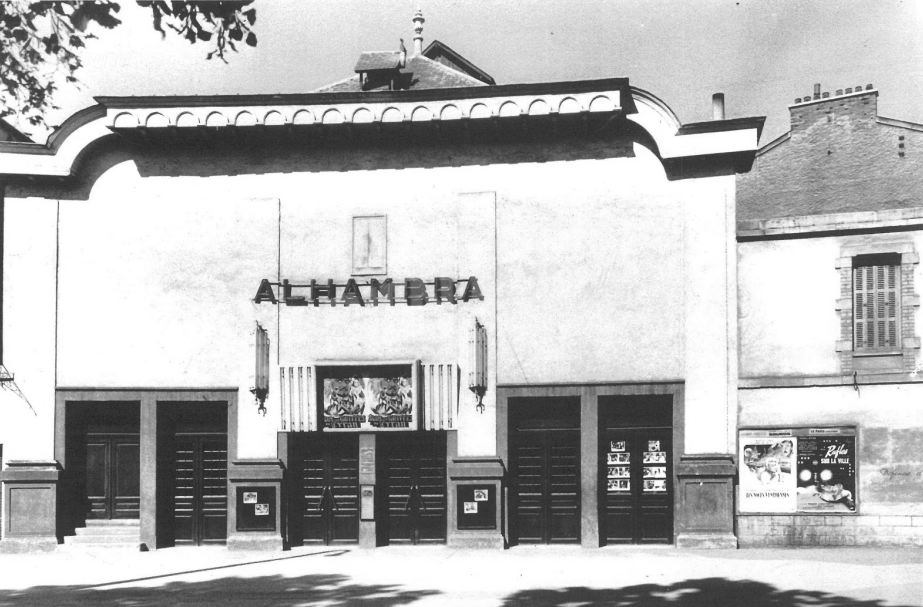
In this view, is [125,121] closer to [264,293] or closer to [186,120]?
[186,120]

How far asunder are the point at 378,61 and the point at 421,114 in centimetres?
266

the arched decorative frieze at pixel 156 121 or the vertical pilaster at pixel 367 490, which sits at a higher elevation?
the arched decorative frieze at pixel 156 121

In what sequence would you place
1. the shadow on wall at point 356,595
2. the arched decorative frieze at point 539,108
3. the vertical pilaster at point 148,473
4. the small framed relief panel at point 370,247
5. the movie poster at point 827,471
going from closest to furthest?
the shadow on wall at point 356,595, the movie poster at point 827,471, the arched decorative frieze at point 539,108, the vertical pilaster at point 148,473, the small framed relief panel at point 370,247

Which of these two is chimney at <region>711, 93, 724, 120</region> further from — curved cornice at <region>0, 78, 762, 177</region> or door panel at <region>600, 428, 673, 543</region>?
door panel at <region>600, 428, 673, 543</region>

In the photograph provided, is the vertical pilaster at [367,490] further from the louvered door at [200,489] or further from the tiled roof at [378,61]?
the tiled roof at [378,61]

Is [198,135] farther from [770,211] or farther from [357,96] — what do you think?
[770,211]

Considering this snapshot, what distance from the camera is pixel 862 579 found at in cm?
1351

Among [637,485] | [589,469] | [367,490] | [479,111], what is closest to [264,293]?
[367,490]

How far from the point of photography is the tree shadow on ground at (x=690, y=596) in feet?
39.8

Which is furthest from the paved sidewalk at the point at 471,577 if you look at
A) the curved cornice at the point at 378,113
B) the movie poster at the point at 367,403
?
the curved cornice at the point at 378,113

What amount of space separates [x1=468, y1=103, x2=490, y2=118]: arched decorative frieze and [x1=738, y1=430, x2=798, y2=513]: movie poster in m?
7.61

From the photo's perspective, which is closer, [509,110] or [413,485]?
[509,110]

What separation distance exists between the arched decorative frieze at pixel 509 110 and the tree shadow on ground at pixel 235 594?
879cm

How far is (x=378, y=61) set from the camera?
64.7 ft
